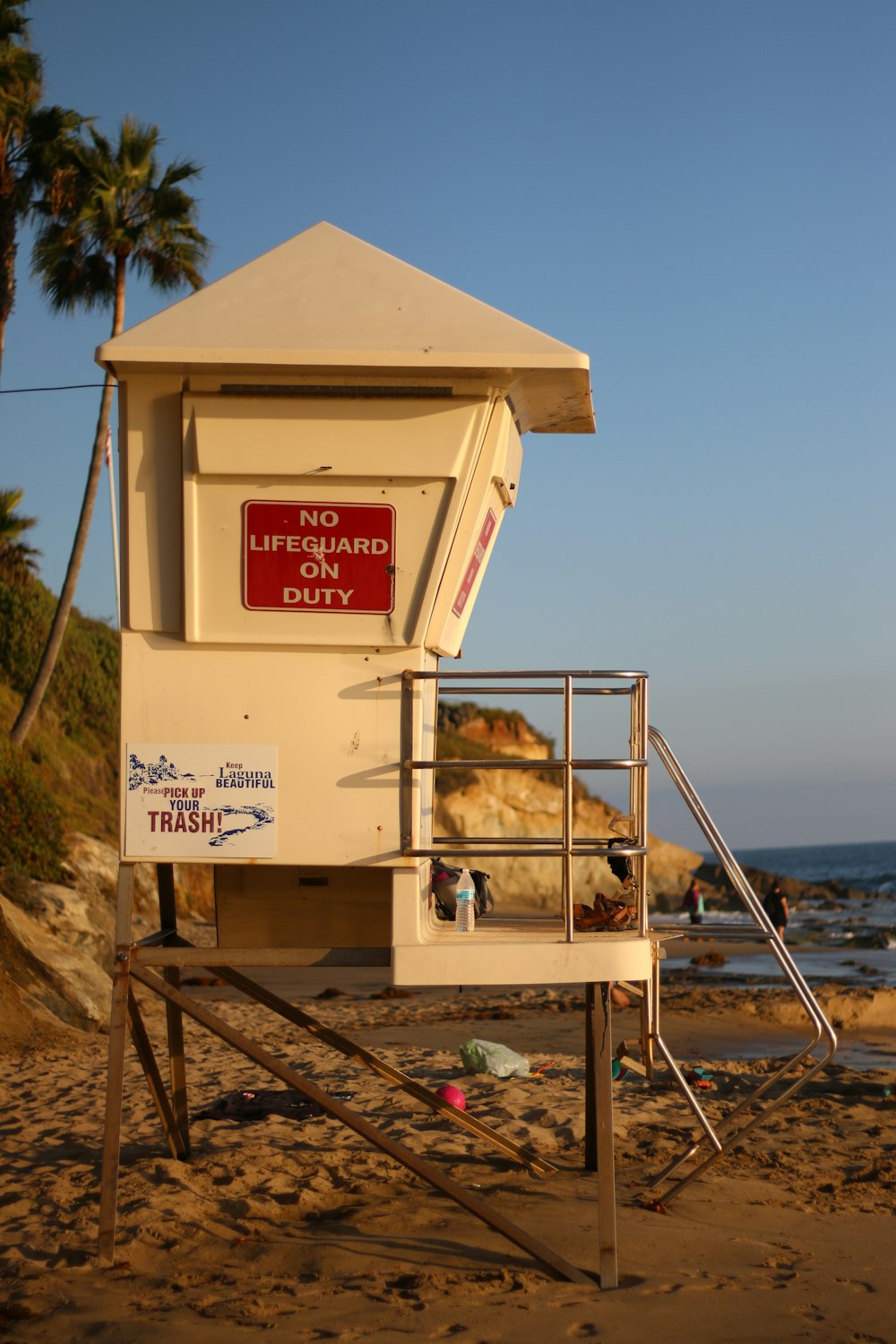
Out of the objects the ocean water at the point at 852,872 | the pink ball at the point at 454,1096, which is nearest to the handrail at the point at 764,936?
the pink ball at the point at 454,1096

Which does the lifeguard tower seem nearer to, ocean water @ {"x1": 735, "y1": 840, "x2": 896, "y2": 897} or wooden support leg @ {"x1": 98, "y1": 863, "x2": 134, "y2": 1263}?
wooden support leg @ {"x1": 98, "y1": 863, "x2": 134, "y2": 1263}

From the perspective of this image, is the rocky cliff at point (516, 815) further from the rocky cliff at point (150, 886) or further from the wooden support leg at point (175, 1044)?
the wooden support leg at point (175, 1044)

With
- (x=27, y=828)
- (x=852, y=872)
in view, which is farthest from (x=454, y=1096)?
(x=852, y=872)

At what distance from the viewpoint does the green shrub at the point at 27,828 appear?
16.7 m

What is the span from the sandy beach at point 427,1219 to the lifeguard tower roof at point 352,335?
4258 mm

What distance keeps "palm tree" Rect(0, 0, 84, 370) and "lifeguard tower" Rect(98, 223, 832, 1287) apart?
16.8 metres

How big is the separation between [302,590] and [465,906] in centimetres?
181

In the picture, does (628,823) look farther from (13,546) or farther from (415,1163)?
(13,546)

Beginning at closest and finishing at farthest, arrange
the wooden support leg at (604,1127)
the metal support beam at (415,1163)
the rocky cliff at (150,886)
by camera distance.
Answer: the wooden support leg at (604,1127)
the metal support beam at (415,1163)
the rocky cliff at (150,886)

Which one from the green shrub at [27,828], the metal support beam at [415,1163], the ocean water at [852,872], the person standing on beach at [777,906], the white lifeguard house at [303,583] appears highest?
the white lifeguard house at [303,583]

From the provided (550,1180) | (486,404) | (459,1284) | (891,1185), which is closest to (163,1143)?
(550,1180)

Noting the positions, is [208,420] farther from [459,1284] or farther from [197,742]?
[459,1284]

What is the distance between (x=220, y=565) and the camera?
19.7ft

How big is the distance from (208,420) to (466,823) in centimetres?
3748
